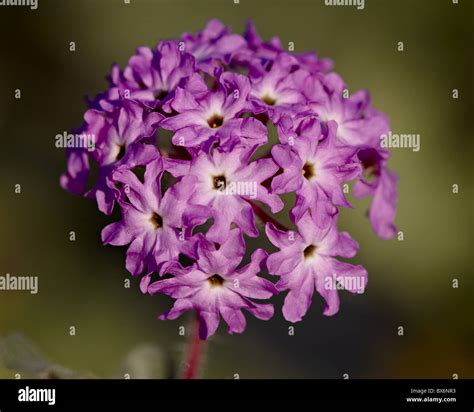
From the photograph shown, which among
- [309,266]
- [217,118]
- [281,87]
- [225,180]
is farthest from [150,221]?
[281,87]

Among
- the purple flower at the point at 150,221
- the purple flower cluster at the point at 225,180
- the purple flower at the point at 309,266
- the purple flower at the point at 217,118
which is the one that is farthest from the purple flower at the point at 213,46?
the purple flower at the point at 309,266

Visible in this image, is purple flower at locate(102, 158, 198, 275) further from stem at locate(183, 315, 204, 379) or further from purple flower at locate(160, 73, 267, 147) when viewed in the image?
stem at locate(183, 315, 204, 379)

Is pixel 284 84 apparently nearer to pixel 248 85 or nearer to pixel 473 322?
pixel 248 85

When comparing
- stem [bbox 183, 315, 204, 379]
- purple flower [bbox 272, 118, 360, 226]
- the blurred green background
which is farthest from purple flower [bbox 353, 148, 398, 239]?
the blurred green background

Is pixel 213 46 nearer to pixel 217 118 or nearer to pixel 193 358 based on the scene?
pixel 217 118

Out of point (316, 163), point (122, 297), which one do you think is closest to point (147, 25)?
point (122, 297)

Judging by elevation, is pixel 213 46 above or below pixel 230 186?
above
